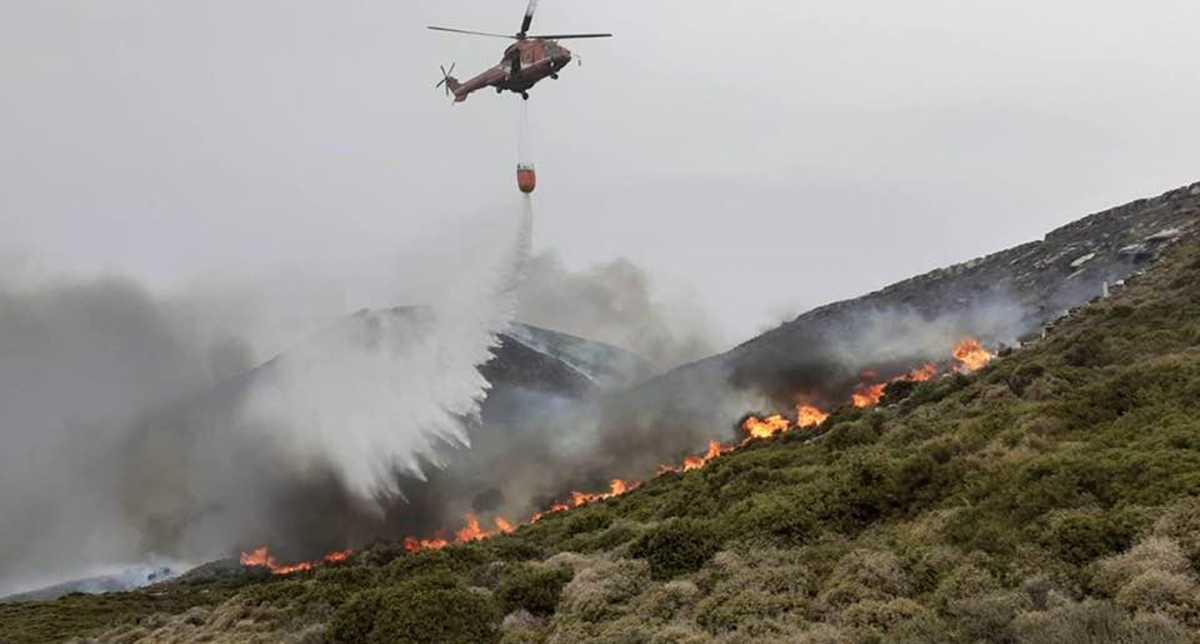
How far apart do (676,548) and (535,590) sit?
414 cm

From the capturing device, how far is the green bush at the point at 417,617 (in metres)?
18.0

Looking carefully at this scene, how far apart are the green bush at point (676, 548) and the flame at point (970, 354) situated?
45486mm

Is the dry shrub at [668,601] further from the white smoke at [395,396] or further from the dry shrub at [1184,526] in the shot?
the white smoke at [395,396]

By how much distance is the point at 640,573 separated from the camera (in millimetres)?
20031

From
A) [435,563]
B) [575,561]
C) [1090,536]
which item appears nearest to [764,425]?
[435,563]

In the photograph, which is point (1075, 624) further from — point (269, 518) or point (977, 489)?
point (269, 518)

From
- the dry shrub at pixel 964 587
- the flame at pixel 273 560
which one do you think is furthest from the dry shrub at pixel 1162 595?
the flame at pixel 273 560

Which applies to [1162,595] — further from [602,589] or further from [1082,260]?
[1082,260]

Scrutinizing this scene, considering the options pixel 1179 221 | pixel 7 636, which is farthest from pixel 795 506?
pixel 1179 221

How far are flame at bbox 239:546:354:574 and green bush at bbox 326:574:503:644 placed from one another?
203ft

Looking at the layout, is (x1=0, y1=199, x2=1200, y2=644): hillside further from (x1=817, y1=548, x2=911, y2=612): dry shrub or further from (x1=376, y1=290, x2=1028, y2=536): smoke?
(x1=376, y1=290, x2=1028, y2=536): smoke

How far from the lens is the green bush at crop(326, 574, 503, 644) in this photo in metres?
18.0

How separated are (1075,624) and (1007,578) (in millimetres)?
3331

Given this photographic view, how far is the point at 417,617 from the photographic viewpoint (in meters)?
18.6
